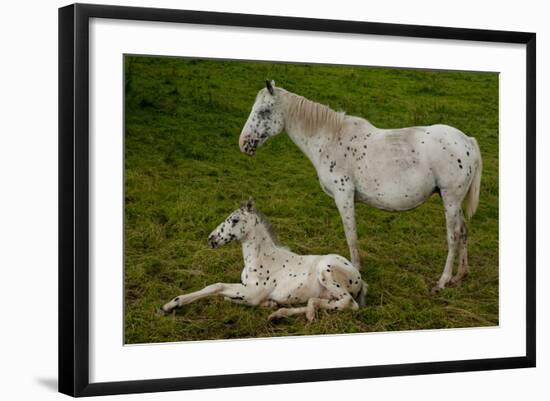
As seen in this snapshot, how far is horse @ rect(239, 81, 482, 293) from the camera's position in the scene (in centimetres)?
579

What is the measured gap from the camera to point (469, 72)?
6047 mm

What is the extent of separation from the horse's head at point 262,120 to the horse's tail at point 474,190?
132cm

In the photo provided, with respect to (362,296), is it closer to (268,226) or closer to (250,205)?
(268,226)

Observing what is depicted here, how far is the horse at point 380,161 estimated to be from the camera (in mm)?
5789

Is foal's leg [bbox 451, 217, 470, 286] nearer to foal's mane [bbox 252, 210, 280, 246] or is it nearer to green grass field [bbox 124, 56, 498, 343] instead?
green grass field [bbox 124, 56, 498, 343]

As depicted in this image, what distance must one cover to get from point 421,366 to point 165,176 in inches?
76.1

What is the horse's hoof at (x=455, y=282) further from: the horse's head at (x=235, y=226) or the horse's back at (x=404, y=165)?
the horse's head at (x=235, y=226)

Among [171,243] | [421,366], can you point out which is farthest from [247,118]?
[421,366]

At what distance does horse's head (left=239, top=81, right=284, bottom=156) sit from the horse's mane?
0.28ft

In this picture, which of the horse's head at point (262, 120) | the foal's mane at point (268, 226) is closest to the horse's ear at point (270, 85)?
the horse's head at point (262, 120)

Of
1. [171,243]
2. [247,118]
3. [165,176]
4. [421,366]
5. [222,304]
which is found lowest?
[421,366]

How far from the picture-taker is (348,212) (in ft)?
19.1

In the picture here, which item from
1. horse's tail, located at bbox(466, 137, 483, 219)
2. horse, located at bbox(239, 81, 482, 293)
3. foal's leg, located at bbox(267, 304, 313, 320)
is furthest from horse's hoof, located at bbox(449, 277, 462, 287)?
foal's leg, located at bbox(267, 304, 313, 320)

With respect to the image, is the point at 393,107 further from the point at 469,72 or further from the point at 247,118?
the point at 247,118
